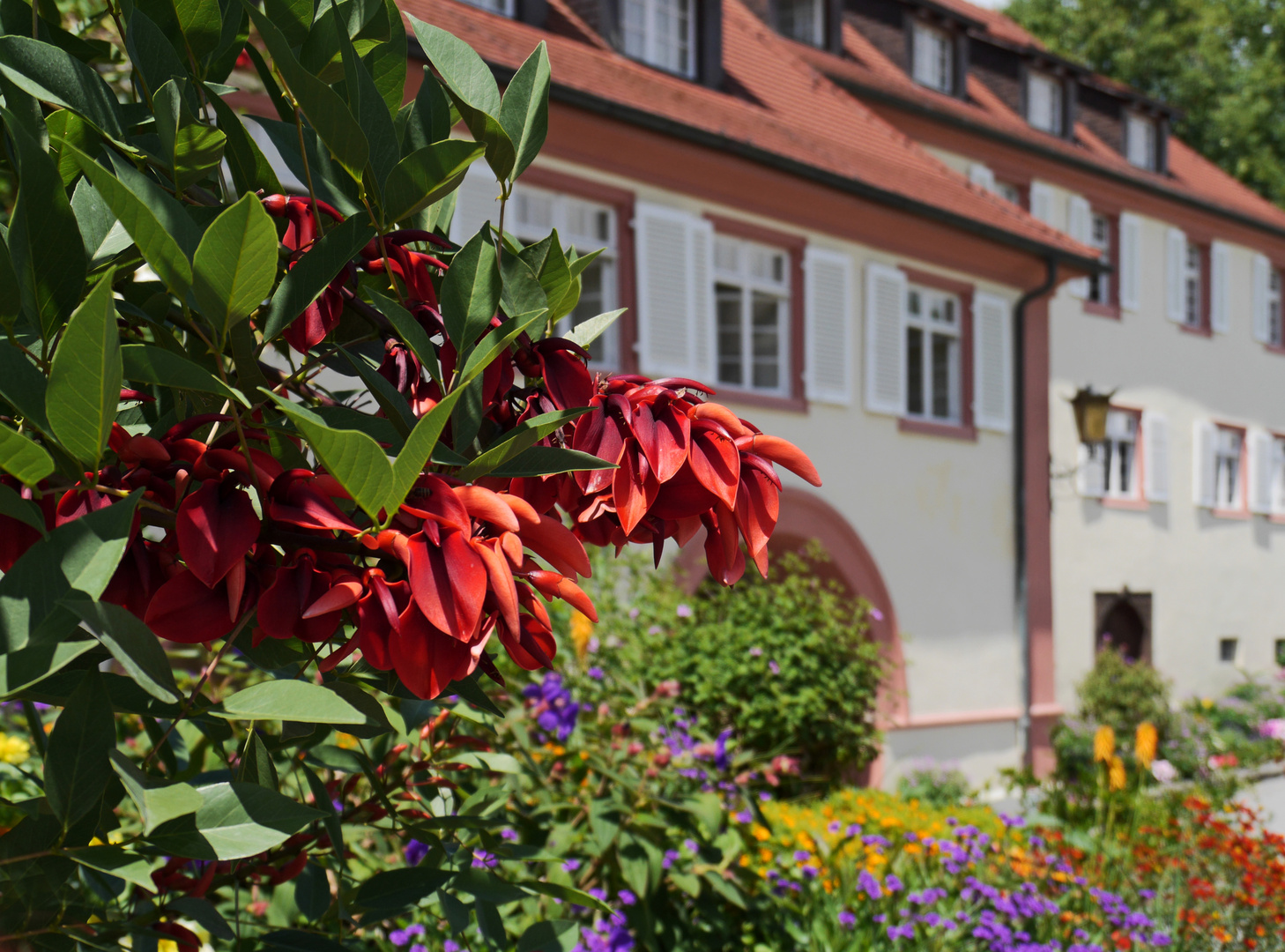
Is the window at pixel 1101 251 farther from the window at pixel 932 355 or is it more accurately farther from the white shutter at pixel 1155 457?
the window at pixel 932 355

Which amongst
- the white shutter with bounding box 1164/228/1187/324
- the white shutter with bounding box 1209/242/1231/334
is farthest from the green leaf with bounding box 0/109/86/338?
the white shutter with bounding box 1209/242/1231/334

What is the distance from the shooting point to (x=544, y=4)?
33.2 feet

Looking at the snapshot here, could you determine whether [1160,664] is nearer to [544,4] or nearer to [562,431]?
[544,4]

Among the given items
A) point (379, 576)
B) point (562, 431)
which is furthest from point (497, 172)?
point (379, 576)

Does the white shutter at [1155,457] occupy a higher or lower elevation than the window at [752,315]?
lower

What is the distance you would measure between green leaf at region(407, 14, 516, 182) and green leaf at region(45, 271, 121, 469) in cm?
31

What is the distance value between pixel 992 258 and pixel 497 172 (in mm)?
11840

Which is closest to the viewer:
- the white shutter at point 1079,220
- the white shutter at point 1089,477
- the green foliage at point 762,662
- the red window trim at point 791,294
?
the green foliage at point 762,662

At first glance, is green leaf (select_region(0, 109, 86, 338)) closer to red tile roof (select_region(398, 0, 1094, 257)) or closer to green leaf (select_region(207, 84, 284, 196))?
green leaf (select_region(207, 84, 284, 196))

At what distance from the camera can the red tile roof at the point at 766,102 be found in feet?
30.1

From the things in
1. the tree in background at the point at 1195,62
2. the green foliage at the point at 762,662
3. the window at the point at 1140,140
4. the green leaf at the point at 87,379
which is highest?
the tree in background at the point at 1195,62

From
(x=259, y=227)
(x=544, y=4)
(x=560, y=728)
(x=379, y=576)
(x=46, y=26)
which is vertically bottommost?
(x=560, y=728)

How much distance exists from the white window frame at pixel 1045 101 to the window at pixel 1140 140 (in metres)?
1.53

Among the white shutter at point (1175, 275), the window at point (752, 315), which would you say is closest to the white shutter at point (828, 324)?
the window at point (752, 315)
